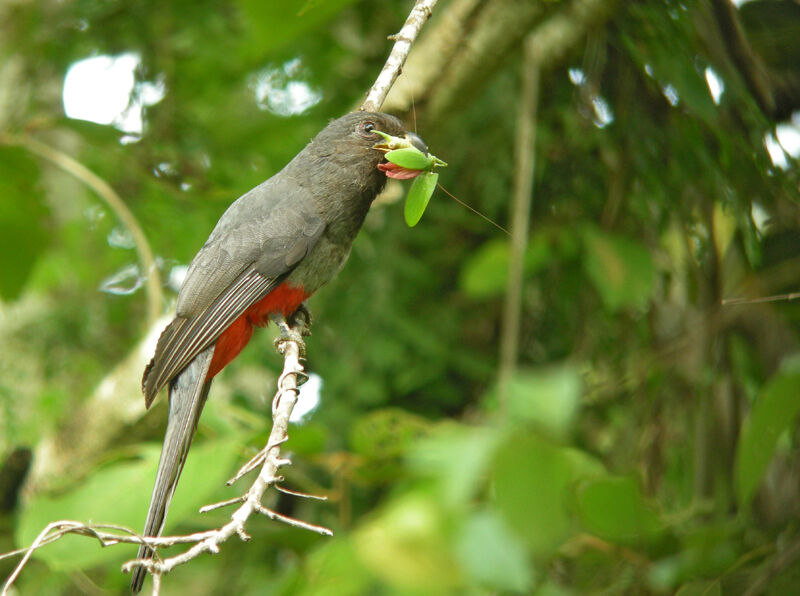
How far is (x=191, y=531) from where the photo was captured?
3602mm

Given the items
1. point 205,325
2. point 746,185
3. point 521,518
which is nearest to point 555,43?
point 746,185

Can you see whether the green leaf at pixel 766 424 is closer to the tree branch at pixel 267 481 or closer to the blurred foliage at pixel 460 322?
the blurred foliage at pixel 460 322

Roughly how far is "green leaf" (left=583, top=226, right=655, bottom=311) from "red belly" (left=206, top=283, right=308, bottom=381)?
1.29 meters

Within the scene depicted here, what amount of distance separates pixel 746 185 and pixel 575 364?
1.17 metres

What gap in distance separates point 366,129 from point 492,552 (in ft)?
6.46

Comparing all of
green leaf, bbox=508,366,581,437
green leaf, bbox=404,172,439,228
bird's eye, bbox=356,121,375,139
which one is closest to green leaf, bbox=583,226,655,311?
bird's eye, bbox=356,121,375,139

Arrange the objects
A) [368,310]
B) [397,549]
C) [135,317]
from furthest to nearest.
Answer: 1. [135,317]
2. [368,310]
3. [397,549]

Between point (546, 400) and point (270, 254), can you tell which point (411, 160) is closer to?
point (546, 400)

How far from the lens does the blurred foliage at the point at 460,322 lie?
8.13 ft

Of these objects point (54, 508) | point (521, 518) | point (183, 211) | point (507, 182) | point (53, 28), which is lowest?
point (521, 518)

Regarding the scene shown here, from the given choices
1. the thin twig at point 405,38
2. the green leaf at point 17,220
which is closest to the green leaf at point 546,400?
the thin twig at point 405,38

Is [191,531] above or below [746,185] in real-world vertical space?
below

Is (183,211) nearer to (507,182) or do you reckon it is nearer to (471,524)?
(507,182)

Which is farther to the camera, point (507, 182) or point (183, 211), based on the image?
point (183, 211)
